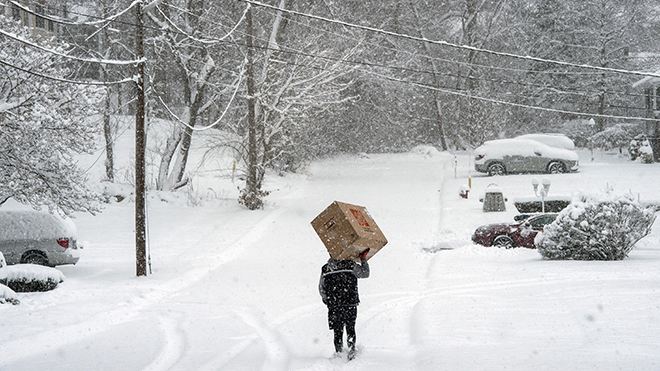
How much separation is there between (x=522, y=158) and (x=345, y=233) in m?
26.3

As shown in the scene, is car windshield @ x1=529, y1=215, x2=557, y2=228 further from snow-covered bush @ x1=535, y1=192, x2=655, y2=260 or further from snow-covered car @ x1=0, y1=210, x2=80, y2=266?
snow-covered car @ x1=0, y1=210, x2=80, y2=266

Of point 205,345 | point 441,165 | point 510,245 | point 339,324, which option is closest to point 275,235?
point 510,245

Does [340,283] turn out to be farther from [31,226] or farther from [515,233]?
[515,233]

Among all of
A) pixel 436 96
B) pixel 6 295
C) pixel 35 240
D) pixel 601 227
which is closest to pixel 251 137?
pixel 35 240

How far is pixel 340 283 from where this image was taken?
748 centimetres

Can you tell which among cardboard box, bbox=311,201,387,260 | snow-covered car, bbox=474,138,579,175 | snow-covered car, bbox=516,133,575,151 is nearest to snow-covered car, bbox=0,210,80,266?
cardboard box, bbox=311,201,387,260

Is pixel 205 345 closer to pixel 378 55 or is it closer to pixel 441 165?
pixel 441 165

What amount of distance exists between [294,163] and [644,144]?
20.5 m

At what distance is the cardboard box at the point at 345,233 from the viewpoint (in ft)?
24.0

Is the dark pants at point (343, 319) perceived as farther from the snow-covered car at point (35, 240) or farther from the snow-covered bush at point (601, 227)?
the snow-covered car at point (35, 240)

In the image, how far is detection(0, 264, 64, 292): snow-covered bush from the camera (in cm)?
1280

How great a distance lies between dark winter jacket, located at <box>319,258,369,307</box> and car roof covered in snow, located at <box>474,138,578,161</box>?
2592cm

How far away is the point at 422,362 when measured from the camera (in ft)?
24.2

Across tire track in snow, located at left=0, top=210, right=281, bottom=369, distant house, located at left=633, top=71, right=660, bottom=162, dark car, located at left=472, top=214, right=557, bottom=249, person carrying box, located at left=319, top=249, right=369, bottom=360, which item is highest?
distant house, located at left=633, top=71, right=660, bottom=162
